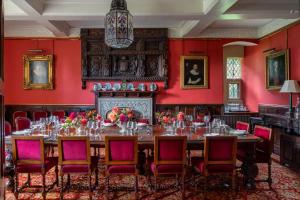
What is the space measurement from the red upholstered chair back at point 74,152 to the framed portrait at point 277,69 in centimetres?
548

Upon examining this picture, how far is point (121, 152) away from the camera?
13.4 ft

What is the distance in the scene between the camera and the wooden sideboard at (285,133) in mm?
5742

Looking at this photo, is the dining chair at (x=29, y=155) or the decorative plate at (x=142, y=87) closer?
the dining chair at (x=29, y=155)

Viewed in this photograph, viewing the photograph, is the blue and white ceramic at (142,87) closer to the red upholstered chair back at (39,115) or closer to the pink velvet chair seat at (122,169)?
the red upholstered chair back at (39,115)

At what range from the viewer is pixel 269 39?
8.49 m

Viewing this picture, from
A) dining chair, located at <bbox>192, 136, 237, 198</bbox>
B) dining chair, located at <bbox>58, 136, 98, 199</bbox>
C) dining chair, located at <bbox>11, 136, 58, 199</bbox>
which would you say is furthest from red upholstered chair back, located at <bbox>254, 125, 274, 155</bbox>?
dining chair, located at <bbox>11, 136, 58, 199</bbox>

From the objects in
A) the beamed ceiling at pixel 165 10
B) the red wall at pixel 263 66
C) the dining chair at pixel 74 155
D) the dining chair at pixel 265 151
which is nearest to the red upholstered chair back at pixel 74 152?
the dining chair at pixel 74 155

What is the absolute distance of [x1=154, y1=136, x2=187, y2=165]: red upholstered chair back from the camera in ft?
13.3

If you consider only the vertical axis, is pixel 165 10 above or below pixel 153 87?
above

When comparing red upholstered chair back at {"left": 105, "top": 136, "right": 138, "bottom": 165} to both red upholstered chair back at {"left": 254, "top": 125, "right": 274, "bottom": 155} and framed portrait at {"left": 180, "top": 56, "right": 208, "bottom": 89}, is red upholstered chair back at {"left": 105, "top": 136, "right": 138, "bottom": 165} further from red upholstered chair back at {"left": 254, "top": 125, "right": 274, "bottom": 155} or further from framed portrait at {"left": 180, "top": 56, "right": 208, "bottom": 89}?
framed portrait at {"left": 180, "top": 56, "right": 208, "bottom": 89}

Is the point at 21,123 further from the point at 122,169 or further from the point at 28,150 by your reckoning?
the point at 122,169

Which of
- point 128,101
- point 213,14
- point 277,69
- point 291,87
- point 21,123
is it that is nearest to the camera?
point 21,123

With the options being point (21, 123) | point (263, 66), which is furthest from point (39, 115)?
point (263, 66)

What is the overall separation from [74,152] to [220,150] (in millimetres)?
2044
